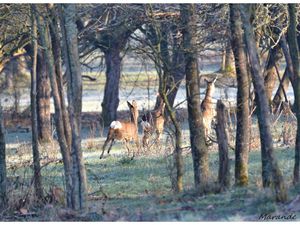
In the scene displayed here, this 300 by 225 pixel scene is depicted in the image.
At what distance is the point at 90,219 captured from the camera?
10883 mm

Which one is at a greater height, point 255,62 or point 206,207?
point 255,62

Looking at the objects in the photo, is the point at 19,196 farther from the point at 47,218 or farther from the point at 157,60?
the point at 157,60

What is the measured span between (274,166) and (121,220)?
6.76ft

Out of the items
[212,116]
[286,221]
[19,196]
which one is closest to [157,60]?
[19,196]

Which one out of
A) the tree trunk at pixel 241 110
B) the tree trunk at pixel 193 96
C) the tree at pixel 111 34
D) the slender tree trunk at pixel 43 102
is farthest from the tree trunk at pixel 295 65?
the slender tree trunk at pixel 43 102

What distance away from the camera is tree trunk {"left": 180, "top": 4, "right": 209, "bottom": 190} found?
13.5m

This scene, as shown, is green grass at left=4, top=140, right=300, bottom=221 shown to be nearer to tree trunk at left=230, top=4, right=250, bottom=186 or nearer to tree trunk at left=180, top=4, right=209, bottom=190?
tree trunk at left=230, top=4, right=250, bottom=186

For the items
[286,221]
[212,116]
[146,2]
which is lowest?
[286,221]

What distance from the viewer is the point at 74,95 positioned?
1198cm

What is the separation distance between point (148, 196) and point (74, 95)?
2428mm

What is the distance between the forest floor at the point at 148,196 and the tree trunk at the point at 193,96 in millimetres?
348

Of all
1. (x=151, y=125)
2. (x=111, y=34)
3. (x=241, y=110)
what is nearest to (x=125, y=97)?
(x=111, y=34)

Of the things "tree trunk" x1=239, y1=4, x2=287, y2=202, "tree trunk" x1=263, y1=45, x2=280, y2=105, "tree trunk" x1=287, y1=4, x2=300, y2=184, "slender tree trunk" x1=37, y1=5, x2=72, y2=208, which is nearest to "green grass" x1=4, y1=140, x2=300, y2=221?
"tree trunk" x1=239, y1=4, x2=287, y2=202

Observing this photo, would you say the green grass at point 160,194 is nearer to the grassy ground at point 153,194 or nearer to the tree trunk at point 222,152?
the grassy ground at point 153,194
